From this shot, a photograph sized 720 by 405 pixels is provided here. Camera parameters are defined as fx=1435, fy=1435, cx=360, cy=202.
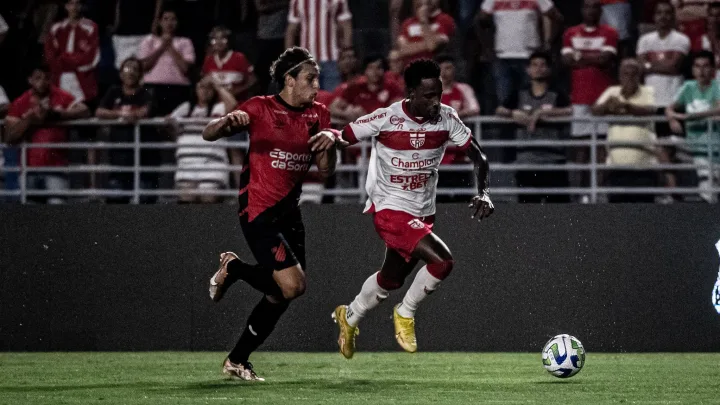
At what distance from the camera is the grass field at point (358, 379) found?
892 cm

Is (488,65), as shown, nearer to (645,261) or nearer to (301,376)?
(645,261)

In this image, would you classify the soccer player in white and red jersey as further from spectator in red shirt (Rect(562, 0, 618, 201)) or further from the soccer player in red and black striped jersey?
spectator in red shirt (Rect(562, 0, 618, 201))

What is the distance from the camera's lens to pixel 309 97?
9961mm

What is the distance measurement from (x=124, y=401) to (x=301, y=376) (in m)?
2.15

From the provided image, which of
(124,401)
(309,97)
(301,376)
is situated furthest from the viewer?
(301,376)

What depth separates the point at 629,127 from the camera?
13539 mm

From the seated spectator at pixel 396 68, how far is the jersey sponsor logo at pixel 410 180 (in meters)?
3.44

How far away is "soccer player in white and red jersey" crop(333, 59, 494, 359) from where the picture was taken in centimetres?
1045

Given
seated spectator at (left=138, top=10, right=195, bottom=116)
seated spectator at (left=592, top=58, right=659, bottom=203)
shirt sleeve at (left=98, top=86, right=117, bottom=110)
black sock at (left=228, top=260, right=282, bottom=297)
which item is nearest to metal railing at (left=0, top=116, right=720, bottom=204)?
seated spectator at (left=592, top=58, right=659, bottom=203)

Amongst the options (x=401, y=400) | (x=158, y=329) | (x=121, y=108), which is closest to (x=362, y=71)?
(x=121, y=108)

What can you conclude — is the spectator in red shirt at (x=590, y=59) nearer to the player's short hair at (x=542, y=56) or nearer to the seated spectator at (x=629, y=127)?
the seated spectator at (x=629, y=127)

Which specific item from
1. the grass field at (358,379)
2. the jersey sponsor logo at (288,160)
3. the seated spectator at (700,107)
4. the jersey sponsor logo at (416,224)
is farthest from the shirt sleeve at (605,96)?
the jersey sponsor logo at (288,160)

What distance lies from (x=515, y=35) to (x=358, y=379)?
5.09 meters

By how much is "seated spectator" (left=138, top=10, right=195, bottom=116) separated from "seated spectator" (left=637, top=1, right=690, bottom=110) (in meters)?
4.62
